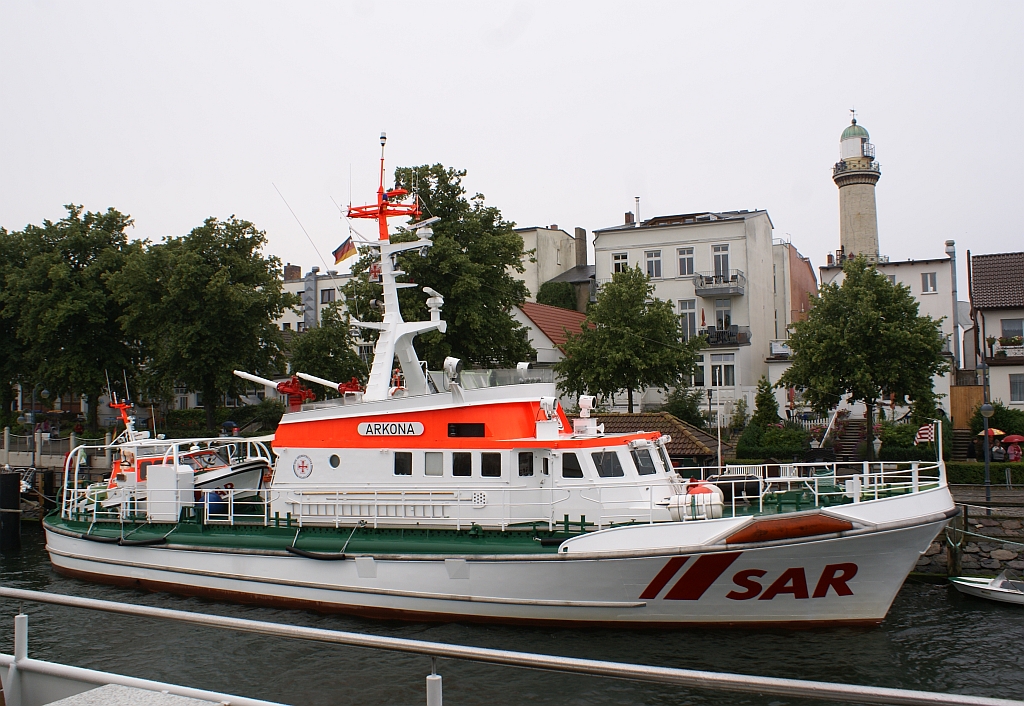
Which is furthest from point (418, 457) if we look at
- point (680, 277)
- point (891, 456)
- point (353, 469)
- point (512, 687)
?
point (680, 277)

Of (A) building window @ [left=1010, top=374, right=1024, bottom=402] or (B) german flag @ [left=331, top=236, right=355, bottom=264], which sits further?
(A) building window @ [left=1010, top=374, right=1024, bottom=402]

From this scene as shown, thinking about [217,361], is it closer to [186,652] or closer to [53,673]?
[186,652]

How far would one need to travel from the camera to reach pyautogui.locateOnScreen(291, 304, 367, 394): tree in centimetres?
3241

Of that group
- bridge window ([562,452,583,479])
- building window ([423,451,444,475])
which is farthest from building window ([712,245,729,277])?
building window ([423,451,444,475])

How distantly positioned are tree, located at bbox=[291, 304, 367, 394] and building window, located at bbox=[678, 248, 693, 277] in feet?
54.3

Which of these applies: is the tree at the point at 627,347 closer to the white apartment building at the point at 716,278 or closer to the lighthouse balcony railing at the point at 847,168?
the white apartment building at the point at 716,278

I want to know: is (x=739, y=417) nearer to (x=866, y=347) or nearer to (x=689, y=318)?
(x=689, y=318)

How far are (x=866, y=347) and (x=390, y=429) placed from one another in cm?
1918

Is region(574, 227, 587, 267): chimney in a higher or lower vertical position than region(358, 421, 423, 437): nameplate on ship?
higher

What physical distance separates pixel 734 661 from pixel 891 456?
58.6ft

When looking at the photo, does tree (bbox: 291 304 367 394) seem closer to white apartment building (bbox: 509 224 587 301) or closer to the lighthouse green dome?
white apartment building (bbox: 509 224 587 301)

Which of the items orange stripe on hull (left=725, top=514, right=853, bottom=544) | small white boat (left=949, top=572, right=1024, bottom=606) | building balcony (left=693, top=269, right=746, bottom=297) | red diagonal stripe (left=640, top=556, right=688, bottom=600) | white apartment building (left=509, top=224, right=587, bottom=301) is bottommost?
small white boat (left=949, top=572, right=1024, bottom=606)

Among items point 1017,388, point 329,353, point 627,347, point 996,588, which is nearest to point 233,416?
point 329,353

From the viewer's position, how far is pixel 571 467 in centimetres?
1398
